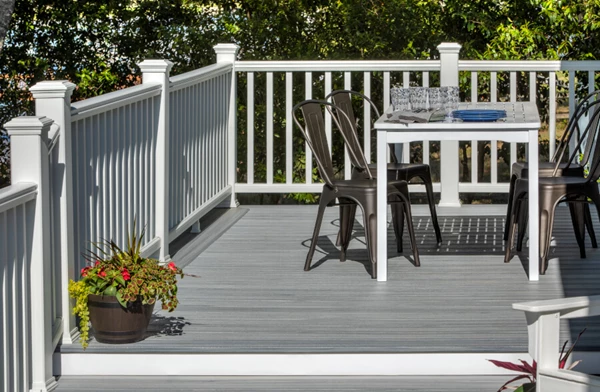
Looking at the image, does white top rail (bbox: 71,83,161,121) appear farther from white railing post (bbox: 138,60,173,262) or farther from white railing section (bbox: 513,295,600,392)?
white railing section (bbox: 513,295,600,392)

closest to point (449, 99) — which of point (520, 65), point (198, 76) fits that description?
point (198, 76)

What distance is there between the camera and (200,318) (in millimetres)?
4855

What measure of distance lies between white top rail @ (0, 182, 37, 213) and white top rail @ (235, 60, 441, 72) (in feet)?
14.5

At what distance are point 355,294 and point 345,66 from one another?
9.86 ft

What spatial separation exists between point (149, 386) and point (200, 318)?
2.34 feet

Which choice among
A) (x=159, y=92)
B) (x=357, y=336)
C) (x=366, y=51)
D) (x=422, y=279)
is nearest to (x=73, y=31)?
(x=366, y=51)

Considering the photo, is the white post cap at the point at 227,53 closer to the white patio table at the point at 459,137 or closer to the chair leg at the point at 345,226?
the chair leg at the point at 345,226

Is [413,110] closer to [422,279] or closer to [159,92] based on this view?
[422,279]

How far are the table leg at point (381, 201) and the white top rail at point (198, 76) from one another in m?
1.30

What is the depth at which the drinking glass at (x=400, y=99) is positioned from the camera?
6.06m

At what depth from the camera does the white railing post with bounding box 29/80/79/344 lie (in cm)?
419

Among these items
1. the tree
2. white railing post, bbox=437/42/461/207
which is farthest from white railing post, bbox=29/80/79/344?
white railing post, bbox=437/42/461/207

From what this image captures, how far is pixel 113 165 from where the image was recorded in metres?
5.04

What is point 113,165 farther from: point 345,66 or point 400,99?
point 345,66
